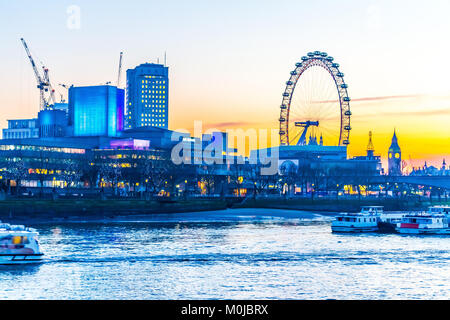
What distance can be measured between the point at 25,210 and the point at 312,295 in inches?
2440

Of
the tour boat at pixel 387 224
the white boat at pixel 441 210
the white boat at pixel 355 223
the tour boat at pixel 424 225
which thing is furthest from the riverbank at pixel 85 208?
the white boat at pixel 441 210

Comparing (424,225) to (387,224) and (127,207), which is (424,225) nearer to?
(387,224)

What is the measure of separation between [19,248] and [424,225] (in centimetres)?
4844

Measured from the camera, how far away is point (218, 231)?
261 feet

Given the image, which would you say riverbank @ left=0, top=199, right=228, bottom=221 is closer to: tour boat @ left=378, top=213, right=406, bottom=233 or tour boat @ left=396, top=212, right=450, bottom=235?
tour boat @ left=378, top=213, right=406, bottom=233

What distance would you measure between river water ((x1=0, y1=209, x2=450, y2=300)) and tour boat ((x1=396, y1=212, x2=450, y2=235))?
3841mm

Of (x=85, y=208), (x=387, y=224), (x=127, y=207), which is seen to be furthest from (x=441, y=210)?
(x=85, y=208)

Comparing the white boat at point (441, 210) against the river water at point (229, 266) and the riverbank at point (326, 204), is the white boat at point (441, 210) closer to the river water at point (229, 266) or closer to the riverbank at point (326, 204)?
the river water at point (229, 266)

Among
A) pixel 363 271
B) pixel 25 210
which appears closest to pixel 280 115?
pixel 25 210

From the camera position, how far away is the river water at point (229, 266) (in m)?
38.6

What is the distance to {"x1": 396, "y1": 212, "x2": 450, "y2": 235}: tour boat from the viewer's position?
266 ft

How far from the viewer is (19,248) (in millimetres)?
48406
